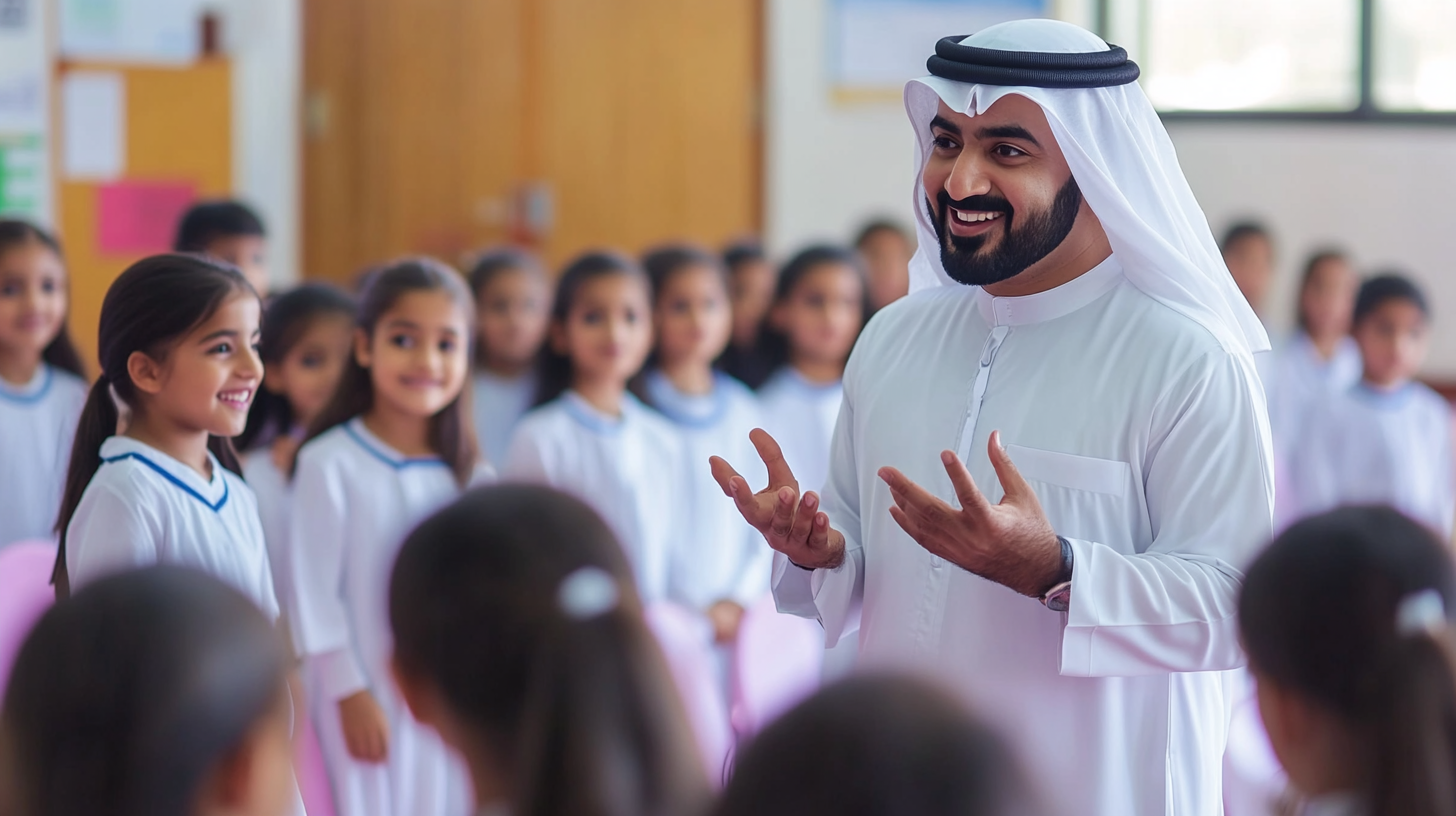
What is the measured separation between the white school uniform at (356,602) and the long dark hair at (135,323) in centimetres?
65

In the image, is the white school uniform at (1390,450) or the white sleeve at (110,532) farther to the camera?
the white school uniform at (1390,450)

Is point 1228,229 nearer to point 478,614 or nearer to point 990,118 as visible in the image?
point 990,118

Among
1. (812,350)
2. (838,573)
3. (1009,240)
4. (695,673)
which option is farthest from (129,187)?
(1009,240)

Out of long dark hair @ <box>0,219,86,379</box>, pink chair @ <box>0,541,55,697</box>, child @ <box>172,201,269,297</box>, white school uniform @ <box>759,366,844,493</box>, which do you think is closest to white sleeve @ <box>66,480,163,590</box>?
pink chair @ <box>0,541,55,697</box>

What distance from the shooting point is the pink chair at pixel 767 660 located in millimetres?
2967

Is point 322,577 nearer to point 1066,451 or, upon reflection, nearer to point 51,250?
point 51,250

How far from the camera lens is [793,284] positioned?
14.7 ft

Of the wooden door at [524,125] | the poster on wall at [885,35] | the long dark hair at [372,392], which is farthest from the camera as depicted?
the poster on wall at [885,35]

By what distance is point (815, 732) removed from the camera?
0.92 meters

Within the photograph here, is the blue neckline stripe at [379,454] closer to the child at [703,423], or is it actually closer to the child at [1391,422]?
the child at [703,423]

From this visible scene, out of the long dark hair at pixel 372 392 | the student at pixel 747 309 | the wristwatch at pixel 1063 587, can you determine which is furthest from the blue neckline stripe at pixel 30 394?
the wristwatch at pixel 1063 587

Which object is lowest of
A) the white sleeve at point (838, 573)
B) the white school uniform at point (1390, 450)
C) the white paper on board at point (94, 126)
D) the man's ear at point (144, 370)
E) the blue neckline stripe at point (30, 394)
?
the white school uniform at point (1390, 450)

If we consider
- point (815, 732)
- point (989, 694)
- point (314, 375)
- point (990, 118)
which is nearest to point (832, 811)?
point (815, 732)

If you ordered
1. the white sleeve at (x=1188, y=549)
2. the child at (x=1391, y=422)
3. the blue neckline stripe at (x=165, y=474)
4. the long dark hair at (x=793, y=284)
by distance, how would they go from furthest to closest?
the child at (x=1391, y=422), the long dark hair at (x=793, y=284), the blue neckline stripe at (x=165, y=474), the white sleeve at (x=1188, y=549)
